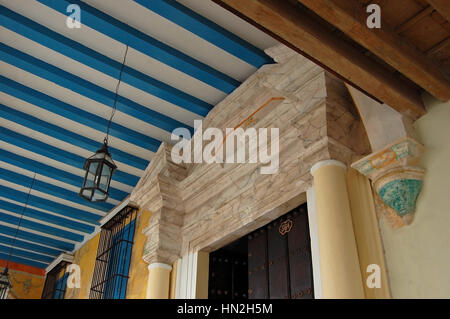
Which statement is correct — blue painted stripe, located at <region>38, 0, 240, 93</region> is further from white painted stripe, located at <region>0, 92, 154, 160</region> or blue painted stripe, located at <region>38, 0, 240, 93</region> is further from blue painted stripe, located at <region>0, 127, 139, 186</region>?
blue painted stripe, located at <region>0, 127, 139, 186</region>

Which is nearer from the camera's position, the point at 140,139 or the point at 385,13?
the point at 385,13

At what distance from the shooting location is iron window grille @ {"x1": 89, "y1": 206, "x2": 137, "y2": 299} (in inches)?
258

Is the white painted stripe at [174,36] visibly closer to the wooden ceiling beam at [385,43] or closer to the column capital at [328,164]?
the column capital at [328,164]

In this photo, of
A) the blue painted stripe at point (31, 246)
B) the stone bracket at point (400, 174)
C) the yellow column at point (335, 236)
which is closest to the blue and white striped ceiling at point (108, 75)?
the yellow column at point (335, 236)

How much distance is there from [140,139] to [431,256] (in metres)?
3.95

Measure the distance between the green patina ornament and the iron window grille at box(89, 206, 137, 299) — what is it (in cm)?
436

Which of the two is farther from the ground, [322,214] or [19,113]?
[19,113]

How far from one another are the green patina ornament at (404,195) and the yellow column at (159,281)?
299 centimetres

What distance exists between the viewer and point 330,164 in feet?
11.7

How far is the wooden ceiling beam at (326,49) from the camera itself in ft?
8.28

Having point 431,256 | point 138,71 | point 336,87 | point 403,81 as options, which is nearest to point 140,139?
point 138,71

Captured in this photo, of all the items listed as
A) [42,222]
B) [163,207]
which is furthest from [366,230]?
[42,222]
